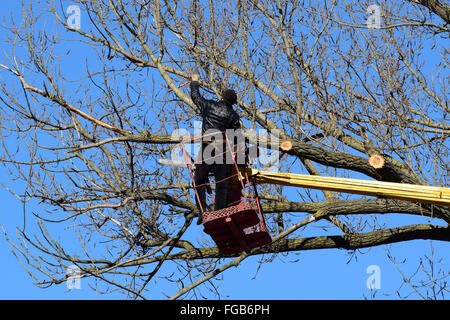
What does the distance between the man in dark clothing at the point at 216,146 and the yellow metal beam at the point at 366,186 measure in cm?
36

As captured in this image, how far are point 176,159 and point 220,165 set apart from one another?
5.94ft

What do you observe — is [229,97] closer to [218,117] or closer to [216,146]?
[218,117]

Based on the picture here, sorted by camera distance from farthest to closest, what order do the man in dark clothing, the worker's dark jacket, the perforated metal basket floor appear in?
the worker's dark jacket, the man in dark clothing, the perforated metal basket floor

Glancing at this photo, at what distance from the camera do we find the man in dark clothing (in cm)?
870

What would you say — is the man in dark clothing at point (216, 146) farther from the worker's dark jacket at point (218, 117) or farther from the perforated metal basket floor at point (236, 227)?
the perforated metal basket floor at point (236, 227)

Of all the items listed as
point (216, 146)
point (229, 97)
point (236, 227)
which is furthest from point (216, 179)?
point (229, 97)

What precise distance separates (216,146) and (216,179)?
42 centimetres

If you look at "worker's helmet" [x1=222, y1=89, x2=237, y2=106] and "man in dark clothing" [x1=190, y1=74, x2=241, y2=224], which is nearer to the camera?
"man in dark clothing" [x1=190, y1=74, x2=241, y2=224]

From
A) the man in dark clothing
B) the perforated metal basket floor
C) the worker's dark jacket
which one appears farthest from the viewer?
the worker's dark jacket

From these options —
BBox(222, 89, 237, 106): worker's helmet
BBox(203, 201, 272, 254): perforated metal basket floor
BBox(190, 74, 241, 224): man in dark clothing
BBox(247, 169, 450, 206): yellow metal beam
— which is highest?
BBox(222, 89, 237, 106): worker's helmet

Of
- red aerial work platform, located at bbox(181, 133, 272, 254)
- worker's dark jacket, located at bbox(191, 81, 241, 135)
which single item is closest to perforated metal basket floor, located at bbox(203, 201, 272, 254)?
red aerial work platform, located at bbox(181, 133, 272, 254)

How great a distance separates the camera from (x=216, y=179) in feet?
29.1

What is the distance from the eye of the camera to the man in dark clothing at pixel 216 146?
342 inches

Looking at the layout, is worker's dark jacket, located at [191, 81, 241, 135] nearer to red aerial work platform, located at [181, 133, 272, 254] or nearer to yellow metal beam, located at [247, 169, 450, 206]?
red aerial work platform, located at [181, 133, 272, 254]
